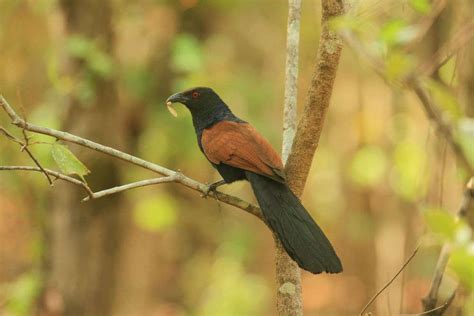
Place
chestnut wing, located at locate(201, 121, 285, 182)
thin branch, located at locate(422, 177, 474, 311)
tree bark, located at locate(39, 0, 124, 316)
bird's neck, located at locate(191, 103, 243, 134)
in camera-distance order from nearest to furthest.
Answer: thin branch, located at locate(422, 177, 474, 311) < chestnut wing, located at locate(201, 121, 285, 182) < bird's neck, located at locate(191, 103, 243, 134) < tree bark, located at locate(39, 0, 124, 316)

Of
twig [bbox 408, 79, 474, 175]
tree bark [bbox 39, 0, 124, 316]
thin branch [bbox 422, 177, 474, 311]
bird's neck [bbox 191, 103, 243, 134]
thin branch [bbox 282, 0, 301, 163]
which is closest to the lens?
twig [bbox 408, 79, 474, 175]

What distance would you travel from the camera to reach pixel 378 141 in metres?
9.28

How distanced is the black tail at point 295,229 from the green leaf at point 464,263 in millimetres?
1235

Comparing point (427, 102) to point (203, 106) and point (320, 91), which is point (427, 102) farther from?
point (203, 106)

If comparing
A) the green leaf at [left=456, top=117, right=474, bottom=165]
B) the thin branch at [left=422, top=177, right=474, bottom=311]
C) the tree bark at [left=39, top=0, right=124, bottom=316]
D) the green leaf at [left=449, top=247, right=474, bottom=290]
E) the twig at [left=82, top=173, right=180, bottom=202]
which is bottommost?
the green leaf at [left=449, top=247, right=474, bottom=290]

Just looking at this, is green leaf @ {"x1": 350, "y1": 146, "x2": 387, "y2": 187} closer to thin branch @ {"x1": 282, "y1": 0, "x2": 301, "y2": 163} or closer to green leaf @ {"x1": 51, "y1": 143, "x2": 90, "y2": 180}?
thin branch @ {"x1": 282, "y1": 0, "x2": 301, "y2": 163}

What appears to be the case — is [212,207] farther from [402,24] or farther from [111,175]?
[402,24]

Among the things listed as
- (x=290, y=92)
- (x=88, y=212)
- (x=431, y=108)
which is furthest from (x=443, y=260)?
(x=88, y=212)

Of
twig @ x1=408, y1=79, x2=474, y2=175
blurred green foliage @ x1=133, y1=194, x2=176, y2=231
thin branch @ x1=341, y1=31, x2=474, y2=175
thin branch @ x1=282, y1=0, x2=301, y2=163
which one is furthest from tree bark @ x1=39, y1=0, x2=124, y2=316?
twig @ x1=408, y1=79, x2=474, y2=175

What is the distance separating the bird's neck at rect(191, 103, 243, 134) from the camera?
3756 mm

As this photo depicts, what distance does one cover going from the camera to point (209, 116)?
3816mm

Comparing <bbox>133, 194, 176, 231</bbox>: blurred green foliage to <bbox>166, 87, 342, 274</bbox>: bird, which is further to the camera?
<bbox>133, 194, 176, 231</bbox>: blurred green foliage

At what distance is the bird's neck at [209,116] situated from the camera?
12.3 ft

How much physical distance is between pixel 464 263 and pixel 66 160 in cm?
167
